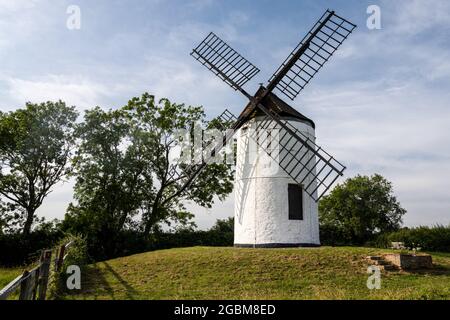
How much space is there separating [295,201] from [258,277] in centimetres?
595

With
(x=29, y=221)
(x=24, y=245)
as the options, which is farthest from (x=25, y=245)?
(x=29, y=221)

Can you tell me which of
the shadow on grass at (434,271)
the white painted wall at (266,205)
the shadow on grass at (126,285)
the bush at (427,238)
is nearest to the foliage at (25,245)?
the shadow on grass at (126,285)

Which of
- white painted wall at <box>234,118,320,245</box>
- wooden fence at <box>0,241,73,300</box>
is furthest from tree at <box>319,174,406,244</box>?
wooden fence at <box>0,241,73,300</box>

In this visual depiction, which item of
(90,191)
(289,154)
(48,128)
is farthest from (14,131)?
(289,154)

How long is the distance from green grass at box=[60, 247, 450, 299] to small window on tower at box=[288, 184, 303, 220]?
7.18 ft

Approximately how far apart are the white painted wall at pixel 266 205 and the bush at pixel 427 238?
12.2 m

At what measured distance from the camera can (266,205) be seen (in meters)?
17.6

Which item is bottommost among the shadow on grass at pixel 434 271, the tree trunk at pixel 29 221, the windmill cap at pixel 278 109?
the shadow on grass at pixel 434 271

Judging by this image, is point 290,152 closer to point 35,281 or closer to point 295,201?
point 295,201

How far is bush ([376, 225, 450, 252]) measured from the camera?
1012 inches

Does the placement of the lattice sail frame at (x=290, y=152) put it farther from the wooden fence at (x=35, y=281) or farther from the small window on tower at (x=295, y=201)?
the wooden fence at (x=35, y=281)

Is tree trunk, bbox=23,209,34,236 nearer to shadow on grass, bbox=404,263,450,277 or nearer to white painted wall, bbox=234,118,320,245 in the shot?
white painted wall, bbox=234,118,320,245

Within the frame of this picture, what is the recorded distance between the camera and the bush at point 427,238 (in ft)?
84.3
